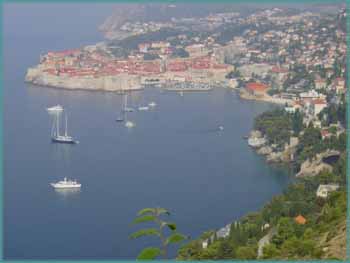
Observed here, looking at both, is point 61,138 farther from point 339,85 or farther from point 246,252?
point 246,252

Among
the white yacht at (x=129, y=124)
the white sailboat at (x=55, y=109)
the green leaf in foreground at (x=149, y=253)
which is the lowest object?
the white sailboat at (x=55, y=109)

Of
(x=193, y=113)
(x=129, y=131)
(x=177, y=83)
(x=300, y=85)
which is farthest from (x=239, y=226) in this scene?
(x=177, y=83)

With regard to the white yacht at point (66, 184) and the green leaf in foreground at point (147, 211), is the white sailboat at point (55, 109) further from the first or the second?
the green leaf in foreground at point (147, 211)

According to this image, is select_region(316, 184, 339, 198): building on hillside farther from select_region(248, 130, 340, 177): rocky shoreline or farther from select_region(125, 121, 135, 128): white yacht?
select_region(125, 121, 135, 128): white yacht

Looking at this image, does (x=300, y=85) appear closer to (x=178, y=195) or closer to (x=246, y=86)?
(x=246, y=86)

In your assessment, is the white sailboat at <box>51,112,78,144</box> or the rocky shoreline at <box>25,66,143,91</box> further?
the rocky shoreline at <box>25,66,143,91</box>

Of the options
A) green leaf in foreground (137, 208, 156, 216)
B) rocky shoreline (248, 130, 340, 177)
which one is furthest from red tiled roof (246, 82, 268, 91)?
green leaf in foreground (137, 208, 156, 216)

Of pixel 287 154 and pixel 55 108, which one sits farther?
pixel 55 108

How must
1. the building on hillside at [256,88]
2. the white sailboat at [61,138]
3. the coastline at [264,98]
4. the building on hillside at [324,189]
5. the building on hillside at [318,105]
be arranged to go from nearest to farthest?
the building on hillside at [324,189]
the white sailboat at [61,138]
the building on hillside at [318,105]
the coastline at [264,98]
the building on hillside at [256,88]

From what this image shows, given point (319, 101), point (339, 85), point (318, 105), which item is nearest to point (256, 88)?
point (339, 85)

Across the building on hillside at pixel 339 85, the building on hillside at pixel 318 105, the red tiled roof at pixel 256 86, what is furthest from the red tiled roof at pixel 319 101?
the red tiled roof at pixel 256 86
